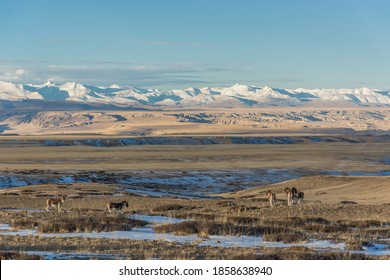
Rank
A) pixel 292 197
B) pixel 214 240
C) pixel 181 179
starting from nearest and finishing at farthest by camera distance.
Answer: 1. pixel 214 240
2. pixel 292 197
3. pixel 181 179

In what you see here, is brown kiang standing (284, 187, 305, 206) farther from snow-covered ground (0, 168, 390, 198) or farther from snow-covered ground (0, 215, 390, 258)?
snow-covered ground (0, 168, 390, 198)

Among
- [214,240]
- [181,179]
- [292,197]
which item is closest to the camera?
[214,240]

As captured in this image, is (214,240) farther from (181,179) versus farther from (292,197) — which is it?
(181,179)

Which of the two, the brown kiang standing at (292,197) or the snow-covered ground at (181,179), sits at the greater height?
the brown kiang standing at (292,197)

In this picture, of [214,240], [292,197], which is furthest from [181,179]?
[214,240]

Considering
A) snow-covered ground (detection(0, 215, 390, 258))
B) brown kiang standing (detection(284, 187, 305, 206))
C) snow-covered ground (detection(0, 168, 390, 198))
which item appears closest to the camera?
snow-covered ground (detection(0, 215, 390, 258))

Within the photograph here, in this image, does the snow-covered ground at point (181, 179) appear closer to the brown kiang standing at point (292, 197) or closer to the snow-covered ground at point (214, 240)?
the brown kiang standing at point (292, 197)

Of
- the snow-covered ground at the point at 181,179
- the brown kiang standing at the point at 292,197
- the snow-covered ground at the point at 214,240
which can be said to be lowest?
the snow-covered ground at the point at 181,179

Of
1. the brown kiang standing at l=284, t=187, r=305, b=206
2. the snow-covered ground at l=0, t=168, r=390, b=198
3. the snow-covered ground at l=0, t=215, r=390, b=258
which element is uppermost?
the snow-covered ground at l=0, t=215, r=390, b=258

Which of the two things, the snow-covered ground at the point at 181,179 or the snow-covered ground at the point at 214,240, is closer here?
the snow-covered ground at the point at 214,240

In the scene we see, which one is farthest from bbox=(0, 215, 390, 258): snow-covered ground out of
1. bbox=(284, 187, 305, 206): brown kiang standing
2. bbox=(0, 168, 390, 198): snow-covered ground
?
bbox=(0, 168, 390, 198): snow-covered ground

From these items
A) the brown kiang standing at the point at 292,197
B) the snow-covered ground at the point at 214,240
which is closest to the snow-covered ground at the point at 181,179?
the brown kiang standing at the point at 292,197

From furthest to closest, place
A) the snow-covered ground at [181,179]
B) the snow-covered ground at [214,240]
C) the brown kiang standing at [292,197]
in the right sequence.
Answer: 1. the snow-covered ground at [181,179]
2. the brown kiang standing at [292,197]
3. the snow-covered ground at [214,240]

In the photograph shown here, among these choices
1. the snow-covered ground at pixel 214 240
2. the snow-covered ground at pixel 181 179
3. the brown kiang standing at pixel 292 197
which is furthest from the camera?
the snow-covered ground at pixel 181 179
